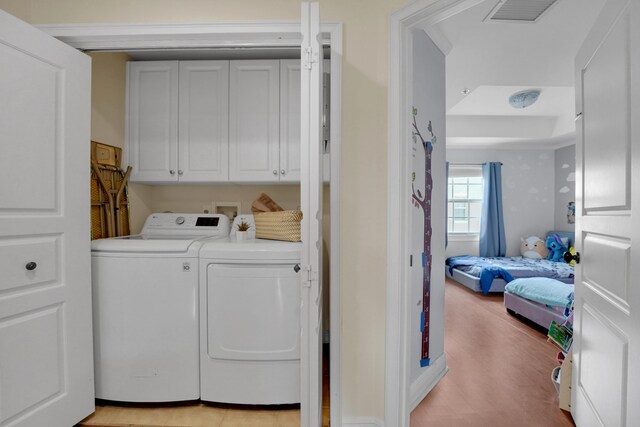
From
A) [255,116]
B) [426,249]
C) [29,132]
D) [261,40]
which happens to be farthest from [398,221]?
[29,132]

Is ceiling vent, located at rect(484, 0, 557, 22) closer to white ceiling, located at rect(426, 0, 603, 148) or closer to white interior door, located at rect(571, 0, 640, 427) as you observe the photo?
white ceiling, located at rect(426, 0, 603, 148)

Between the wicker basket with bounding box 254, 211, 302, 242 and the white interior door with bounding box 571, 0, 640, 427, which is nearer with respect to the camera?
the white interior door with bounding box 571, 0, 640, 427

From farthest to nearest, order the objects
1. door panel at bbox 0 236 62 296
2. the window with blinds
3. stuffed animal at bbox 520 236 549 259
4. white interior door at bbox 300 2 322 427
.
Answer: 1. the window with blinds
2. stuffed animal at bbox 520 236 549 259
3. door panel at bbox 0 236 62 296
4. white interior door at bbox 300 2 322 427

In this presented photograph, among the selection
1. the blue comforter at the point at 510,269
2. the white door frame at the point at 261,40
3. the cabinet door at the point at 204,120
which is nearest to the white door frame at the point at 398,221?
the white door frame at the point at 261,40

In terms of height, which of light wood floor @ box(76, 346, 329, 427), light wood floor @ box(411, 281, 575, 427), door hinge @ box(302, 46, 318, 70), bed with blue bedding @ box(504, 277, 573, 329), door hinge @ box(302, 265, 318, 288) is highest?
door hinge @ box(302, 46, 318, 70)

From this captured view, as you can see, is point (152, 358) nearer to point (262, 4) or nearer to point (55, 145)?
point (55, 145)

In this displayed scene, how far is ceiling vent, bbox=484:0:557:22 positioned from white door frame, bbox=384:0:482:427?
0.74 meters

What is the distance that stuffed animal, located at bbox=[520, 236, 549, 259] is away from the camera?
5.14 metres

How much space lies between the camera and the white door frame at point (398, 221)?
147cm

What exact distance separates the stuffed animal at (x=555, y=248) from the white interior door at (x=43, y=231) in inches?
238

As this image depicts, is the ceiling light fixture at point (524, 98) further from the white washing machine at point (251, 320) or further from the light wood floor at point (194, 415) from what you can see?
the light wood floor at point (194, 415)

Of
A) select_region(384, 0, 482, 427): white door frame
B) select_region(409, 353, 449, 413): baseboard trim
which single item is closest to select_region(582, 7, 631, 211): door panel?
select_region(384, 0, 482, 427): white door frame

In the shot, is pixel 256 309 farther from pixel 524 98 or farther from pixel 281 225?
pixel 524 98

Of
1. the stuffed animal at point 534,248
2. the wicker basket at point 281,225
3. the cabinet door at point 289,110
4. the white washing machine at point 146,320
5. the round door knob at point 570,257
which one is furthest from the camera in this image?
the stuffed animal at point 534,248
